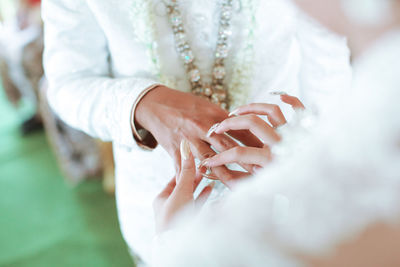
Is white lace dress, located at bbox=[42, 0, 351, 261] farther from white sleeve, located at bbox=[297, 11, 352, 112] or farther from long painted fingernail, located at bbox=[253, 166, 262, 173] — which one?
long painted fingernail, located at bbox=[253, 166, 262, 173]

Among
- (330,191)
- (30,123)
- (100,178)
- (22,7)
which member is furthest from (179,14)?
(22,7)

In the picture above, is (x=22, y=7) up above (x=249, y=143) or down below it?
below

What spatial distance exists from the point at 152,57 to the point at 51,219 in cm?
139

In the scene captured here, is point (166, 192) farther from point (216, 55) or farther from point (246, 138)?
point (216, 55)

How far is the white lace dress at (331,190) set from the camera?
0.25 metres

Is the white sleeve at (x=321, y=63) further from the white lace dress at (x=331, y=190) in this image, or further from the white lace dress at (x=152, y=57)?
the white lace dress at (x=331, y=190)

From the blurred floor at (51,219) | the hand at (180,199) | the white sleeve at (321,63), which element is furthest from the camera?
the blurred floor at (51,219)

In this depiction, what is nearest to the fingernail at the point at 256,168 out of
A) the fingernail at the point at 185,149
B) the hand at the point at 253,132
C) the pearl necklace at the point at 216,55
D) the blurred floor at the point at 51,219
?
the hand at the point at 253,132

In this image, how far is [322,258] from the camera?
0.25 metres

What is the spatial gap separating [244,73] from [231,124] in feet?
0.61

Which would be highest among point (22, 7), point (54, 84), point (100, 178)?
point (54, 84)

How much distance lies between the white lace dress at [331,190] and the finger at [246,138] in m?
0.27

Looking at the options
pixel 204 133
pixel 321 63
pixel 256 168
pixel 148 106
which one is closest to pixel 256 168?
pixel 256 168

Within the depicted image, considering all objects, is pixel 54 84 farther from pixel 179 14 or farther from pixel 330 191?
pixel 330 191
